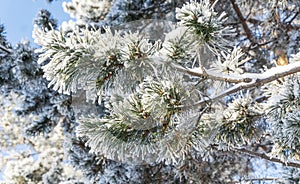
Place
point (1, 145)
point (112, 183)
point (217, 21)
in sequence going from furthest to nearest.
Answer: point (1, 145), point (112, 183), point (217, 21)

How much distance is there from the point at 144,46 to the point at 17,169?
5.01 meters

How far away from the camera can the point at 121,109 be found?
1.29 meters

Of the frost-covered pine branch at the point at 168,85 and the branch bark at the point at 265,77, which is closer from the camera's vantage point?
the frost-covered pine branch at the point at 168,85

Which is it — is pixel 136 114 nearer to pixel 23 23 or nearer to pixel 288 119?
pixel 288 119

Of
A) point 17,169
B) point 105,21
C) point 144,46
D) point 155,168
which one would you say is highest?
point 105,21

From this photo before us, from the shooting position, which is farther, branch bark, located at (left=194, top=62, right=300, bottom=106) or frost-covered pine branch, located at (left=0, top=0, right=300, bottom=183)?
branch bark, located at (left=194, top=62, right=300, bottom=106)

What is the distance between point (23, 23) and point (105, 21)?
1.06 m

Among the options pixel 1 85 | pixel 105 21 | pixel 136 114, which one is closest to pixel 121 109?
pixel 136 114

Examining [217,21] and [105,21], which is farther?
[105,21]

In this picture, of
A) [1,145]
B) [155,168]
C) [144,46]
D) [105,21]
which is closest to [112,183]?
[155,168]

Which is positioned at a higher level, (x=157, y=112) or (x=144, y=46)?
(x=144, y=46)

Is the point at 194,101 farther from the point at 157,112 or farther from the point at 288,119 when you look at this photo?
the point at 288,119

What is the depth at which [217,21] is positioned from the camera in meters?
1.11

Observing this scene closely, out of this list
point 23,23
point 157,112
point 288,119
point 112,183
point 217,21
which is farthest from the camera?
point 23,23
